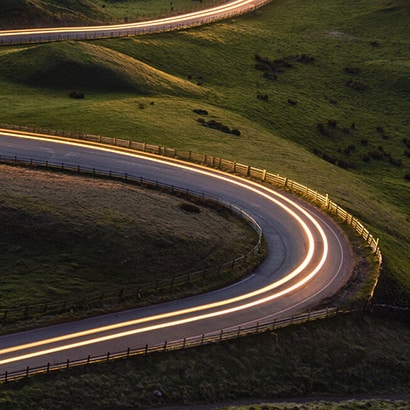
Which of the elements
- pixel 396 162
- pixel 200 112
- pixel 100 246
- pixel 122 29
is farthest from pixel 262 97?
pixel 100 246

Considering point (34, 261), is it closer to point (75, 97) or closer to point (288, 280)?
point (288, 280)

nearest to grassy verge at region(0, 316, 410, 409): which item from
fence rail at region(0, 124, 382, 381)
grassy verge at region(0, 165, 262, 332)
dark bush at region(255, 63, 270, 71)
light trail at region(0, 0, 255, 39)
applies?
fence rail at region(0, 124, 382, 381)

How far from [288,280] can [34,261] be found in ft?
56.0

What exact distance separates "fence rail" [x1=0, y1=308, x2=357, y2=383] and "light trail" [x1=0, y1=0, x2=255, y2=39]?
80271mm

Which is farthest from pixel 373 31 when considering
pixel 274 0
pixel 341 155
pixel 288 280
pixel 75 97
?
pixel 288 280

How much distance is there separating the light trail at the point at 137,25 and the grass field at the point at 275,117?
5.47 meters

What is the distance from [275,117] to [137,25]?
4014 centimetres

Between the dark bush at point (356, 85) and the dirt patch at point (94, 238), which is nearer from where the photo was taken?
the dirt patch at point (94, 238)

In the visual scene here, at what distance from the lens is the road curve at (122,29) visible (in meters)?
115

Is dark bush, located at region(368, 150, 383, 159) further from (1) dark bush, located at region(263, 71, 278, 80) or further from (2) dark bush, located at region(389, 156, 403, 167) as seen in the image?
(1) dark bush, located at region(263, 71, 278, 80)

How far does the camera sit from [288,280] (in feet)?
177

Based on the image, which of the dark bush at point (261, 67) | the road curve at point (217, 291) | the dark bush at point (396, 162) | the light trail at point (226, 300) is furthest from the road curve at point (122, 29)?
the dark bush at point (396, 162)

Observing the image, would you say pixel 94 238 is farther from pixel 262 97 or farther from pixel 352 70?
pixel 352 70

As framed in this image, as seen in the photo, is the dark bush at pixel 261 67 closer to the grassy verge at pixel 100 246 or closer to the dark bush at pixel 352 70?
the dark bush at pixel 352 70
